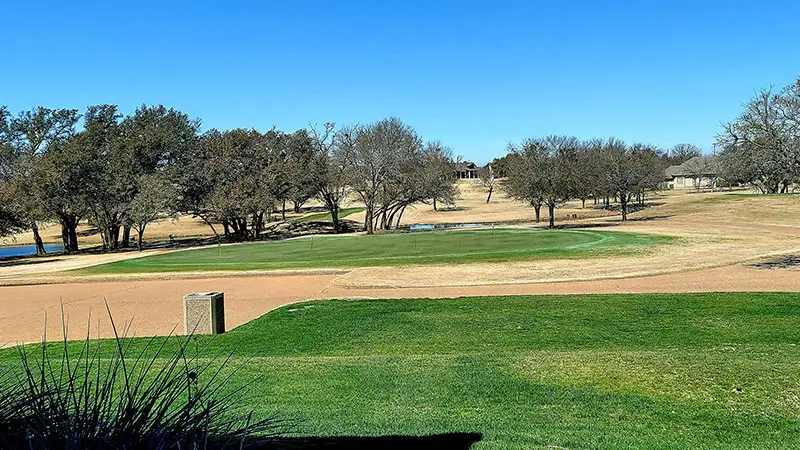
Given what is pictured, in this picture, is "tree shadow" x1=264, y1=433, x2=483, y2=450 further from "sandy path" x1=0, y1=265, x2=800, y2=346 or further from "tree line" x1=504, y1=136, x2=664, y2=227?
"tree line" x1=504, y1=136, x2=664, y2=227

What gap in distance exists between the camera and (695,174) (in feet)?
409

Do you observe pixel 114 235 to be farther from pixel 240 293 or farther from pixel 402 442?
pixel 402 442

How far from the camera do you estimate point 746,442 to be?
565 centimetres

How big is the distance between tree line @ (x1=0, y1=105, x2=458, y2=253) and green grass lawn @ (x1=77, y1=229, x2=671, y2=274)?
1360 cm

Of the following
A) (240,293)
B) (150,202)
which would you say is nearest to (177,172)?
(150,202)

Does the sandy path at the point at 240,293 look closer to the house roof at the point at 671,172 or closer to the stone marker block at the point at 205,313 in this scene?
the stone marker block at the point at 205,313

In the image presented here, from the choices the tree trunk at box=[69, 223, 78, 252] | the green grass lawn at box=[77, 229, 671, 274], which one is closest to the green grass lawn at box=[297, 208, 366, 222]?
the tree trunk at box=[69, 223, 78, 252]

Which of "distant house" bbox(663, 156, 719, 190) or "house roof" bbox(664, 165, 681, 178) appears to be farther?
"house roof" bbox(664, 165, 681, 178)

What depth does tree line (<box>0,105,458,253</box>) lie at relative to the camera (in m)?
48.5

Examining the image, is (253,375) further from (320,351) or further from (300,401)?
(320,351)

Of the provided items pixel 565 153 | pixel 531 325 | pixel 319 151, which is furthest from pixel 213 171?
pixel 531 325

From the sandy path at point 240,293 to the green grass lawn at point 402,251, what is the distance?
4245 mm

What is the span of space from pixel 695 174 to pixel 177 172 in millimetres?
101016

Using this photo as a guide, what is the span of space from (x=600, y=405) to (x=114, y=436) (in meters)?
5.17
